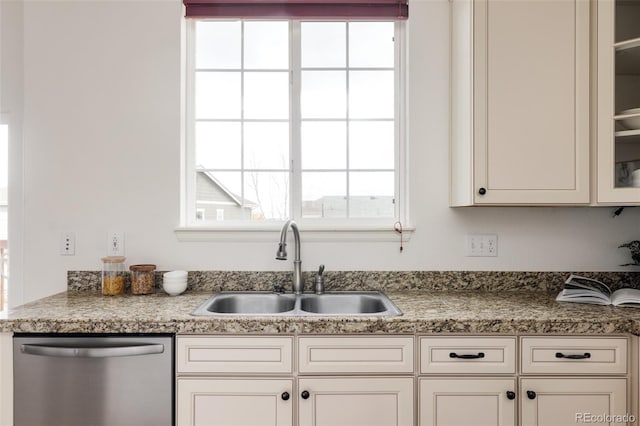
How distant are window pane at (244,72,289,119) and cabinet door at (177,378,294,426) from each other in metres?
1.36

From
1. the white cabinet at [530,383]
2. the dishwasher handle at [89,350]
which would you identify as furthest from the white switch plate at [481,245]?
the dishwasher handle at [89,350]

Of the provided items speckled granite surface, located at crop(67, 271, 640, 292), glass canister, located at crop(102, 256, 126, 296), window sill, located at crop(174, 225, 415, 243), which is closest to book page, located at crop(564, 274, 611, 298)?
speckled granite surface, located at crop(67, 271, 640, 292)

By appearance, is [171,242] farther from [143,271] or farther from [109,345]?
[109,345]

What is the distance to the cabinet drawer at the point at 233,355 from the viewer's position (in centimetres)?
144

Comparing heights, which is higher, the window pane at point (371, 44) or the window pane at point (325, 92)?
the window pane at point (371, 44)

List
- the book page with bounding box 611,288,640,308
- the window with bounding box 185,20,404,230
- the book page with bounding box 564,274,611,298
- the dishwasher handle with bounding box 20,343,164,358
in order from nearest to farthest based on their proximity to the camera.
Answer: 1. the dishwasher handle with bounding box 20,343,164,358
2. the book page with bounding box 611,288,640,308
3. the book page with bounding box 564,274,611,298
4. the window with bounding box 185,20,404,230

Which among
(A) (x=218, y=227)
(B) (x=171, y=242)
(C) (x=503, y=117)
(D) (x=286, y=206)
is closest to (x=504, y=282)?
(C) (x=503, y=117)

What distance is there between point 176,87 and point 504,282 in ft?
6.52

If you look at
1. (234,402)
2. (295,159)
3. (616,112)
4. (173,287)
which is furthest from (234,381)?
(616,112)

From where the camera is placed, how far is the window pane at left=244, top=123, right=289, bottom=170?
2135 mm

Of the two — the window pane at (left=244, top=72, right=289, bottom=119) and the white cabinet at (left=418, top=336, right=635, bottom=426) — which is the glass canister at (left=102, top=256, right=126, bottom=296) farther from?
the white cabinet at (left=418, top=336, right=635, bottom=426)

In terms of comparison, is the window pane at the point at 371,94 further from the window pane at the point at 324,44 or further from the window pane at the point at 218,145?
the window pane at the point at 218,145

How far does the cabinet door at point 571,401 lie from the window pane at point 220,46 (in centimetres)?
208
